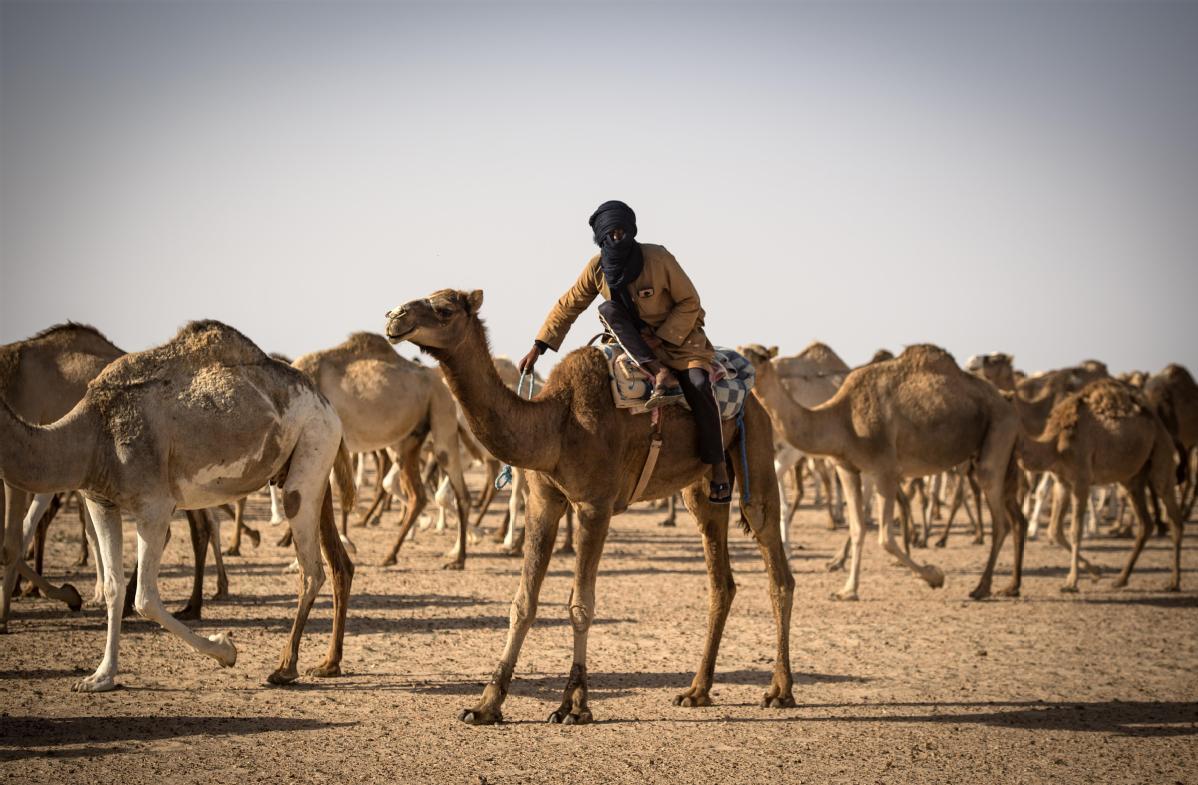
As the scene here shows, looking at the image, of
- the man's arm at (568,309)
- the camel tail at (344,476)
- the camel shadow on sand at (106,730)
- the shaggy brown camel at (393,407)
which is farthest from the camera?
the shaggy brown camel at (393,407)

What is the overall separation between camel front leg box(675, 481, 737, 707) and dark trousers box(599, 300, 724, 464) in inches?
23.9

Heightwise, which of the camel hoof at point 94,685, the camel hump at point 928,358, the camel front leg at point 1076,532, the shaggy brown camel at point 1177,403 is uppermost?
the shaggy brown camel at point 1177,403

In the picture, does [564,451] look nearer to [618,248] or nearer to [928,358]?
[618,248]

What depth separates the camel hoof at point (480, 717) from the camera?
6.94m

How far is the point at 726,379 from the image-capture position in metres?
7.58

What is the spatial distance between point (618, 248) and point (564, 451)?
4.30 feet

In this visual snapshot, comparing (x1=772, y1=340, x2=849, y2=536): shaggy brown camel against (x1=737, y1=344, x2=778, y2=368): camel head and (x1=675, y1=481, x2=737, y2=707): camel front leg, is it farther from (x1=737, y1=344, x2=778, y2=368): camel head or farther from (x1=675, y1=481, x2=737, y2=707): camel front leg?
(x1=675, y1=481, x2=737, y2=707): camel front leg

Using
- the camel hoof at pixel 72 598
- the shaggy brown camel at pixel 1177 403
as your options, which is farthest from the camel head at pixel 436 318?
the shaggy brown camel at pixel 1177 403

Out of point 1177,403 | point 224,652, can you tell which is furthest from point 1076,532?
point 224,652

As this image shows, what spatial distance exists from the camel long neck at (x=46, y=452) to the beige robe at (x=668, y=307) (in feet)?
9.95

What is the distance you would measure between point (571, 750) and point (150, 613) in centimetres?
290

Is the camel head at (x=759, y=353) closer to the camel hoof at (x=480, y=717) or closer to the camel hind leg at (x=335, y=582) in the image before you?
the camel hind leg at (x=335, y=582)

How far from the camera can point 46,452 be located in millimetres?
7074

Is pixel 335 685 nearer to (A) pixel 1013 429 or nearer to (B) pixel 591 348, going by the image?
(B) pixel 591 348
